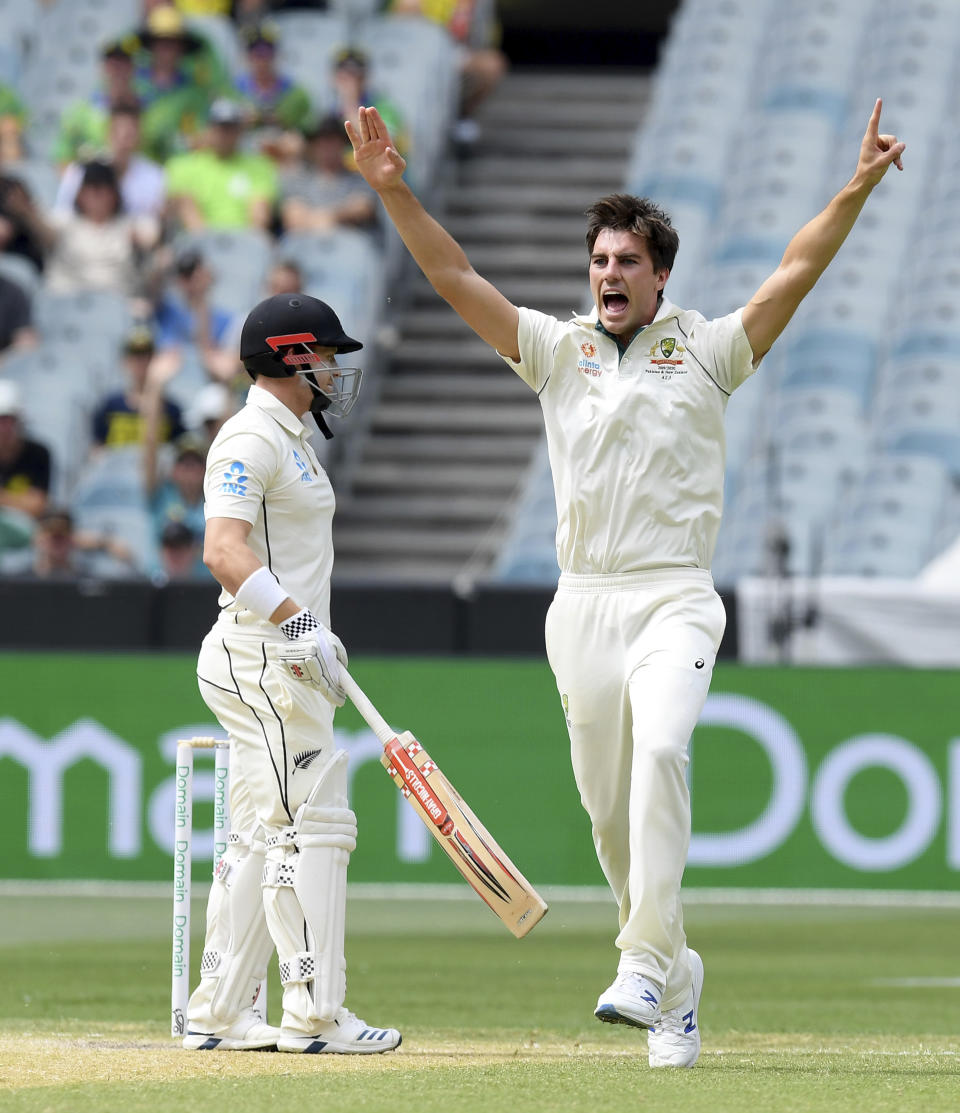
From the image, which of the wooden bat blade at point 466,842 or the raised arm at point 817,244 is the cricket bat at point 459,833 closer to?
the wooden bat blade at point 466,842

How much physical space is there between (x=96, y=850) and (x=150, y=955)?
3.00 m

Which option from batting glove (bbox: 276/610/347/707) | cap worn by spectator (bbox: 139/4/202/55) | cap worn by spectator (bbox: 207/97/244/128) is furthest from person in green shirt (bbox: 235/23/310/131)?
batting glove (bbox: 276/610/347/707)

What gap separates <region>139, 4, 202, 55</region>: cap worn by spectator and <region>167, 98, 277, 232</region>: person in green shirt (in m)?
1.16

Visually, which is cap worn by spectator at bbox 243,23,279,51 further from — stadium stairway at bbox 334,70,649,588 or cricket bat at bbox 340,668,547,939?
cricket bat at bbox 340,668,547,939

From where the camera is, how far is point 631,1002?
4.85m

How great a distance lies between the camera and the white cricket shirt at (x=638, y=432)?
524 centimetres

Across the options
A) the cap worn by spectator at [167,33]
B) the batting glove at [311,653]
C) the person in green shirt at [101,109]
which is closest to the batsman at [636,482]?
the batting glove at [311,653]

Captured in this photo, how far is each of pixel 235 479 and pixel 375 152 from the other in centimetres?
95

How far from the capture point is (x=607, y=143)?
19109 millimetres

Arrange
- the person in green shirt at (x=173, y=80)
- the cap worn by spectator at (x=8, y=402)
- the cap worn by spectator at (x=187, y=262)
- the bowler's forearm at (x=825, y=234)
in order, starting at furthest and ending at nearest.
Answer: the person in green shirt at (x=173, y=80), the cap worn by spectator at (x=187, y=262), the cap worn by spectator at (x=8, y=402), the bowler's forearm at (x=825, y=234)

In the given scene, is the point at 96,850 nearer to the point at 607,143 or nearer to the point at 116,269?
the point at 116,269

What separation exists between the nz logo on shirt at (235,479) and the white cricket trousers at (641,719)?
897 mm

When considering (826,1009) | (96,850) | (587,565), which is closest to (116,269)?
(96,850)

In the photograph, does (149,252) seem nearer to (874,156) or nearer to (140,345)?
(140,345)
